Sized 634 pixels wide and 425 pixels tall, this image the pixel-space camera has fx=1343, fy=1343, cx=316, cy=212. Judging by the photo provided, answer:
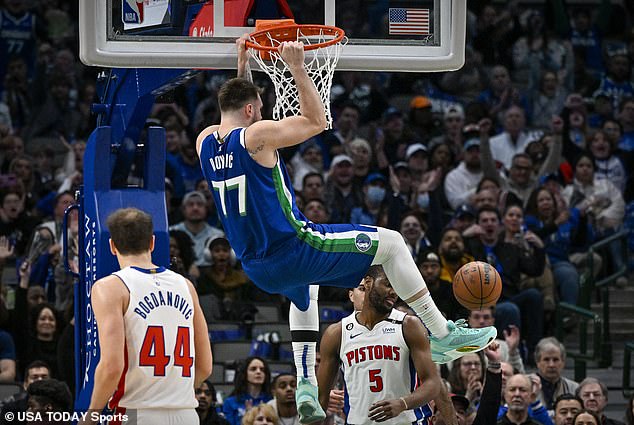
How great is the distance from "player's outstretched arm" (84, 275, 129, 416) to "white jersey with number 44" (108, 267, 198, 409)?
8cm

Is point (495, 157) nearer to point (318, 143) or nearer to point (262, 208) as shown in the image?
point (318, 143)

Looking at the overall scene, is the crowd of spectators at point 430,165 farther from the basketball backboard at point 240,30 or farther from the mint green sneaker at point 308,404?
the basketball backboard at point 240,30

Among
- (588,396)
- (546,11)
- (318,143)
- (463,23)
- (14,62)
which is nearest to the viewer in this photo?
(463,23)

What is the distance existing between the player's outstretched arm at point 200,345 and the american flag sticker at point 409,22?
2.72 m

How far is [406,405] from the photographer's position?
9.37 metres

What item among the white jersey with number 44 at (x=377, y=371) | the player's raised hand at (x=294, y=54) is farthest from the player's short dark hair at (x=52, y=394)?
the player's raised hand at (x=294, y=54)

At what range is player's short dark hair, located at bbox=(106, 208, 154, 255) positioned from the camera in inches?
292

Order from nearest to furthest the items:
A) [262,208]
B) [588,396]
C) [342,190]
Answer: [262,208]
[588,396]
[342,190]

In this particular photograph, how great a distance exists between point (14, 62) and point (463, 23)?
34.4ft

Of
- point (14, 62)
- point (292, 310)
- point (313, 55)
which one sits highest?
point (14, 62)

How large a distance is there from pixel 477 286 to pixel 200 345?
2623 mm

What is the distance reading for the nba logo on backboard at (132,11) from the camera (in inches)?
352

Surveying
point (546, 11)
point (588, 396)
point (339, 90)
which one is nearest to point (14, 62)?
point (339, 90)

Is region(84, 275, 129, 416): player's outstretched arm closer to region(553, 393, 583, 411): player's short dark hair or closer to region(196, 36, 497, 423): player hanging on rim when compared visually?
region(196, 36, 497, 423): player hanging on rim
